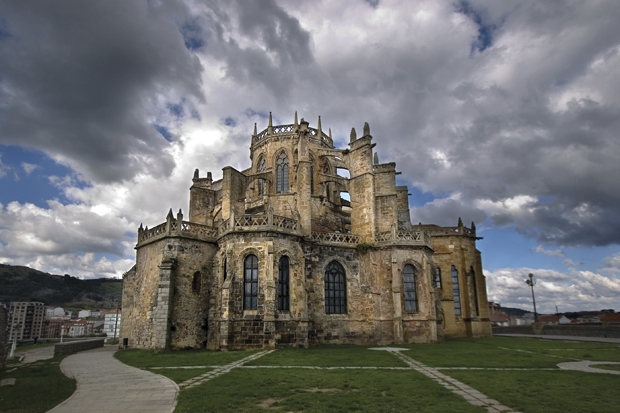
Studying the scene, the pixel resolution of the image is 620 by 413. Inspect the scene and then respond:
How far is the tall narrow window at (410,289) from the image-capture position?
28.4m

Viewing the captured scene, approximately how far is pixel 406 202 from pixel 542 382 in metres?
26.5

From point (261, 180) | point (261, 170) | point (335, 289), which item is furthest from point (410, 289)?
point (261, 170)

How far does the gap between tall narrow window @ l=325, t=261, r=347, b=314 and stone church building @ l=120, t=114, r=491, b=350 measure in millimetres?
73

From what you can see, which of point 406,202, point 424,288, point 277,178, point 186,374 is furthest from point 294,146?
point 186,374

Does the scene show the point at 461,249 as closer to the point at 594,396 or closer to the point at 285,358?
the point at 285,358

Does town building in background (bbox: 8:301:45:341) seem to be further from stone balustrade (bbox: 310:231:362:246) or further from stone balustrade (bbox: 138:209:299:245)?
stone balustrade (bbox: 310:231:362:246)

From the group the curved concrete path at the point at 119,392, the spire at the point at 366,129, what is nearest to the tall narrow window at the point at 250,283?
the curved concrete path at the point at 119,392

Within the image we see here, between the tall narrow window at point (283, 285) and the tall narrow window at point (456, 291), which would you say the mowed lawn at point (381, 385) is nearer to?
the tall narrow window at point (283, 285)

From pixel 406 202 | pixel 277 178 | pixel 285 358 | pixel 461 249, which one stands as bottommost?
pixel 285 358

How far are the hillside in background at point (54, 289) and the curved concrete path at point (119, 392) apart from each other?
118 meters

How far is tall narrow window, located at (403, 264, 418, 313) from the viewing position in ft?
93.1

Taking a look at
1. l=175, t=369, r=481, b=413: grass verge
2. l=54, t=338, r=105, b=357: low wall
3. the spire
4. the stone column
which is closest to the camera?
l=175, t=369, r=481, b=413: grass verge

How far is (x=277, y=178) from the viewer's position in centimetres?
3772

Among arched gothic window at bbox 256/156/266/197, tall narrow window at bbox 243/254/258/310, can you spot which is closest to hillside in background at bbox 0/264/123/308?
arched gothic window at bbox 256/156/266/197
